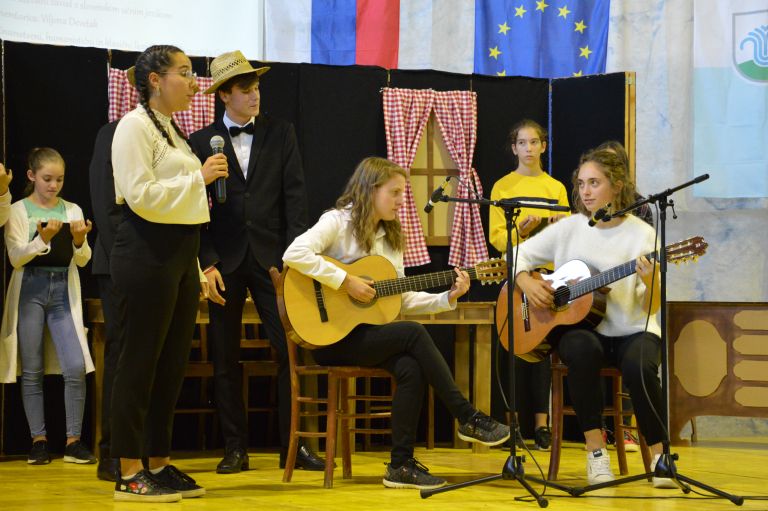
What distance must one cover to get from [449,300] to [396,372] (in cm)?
40

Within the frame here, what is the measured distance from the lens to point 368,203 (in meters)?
4.54

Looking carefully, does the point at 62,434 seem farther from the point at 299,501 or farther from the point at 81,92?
the point at 299,501

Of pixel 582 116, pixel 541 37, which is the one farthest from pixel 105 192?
pixel 541 37

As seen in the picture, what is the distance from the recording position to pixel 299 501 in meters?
3.86

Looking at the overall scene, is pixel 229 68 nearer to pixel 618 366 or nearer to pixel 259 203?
pixel 259 203

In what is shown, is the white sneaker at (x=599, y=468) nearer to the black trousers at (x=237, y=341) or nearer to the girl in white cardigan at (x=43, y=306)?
the black trousers at (x=237, y=341)

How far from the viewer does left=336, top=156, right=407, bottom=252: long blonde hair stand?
14.8ft

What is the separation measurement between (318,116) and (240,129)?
4.73 feet

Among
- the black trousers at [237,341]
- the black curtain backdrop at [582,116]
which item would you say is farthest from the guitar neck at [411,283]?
the black curtain backdrop at [582,116]

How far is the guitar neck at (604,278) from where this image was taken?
4.09 meters

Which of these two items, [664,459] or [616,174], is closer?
[664,459]

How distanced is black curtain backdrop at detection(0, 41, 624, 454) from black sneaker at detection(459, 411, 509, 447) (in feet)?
Answer: 7.23

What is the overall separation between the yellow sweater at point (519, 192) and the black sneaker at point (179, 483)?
2763 millimetres

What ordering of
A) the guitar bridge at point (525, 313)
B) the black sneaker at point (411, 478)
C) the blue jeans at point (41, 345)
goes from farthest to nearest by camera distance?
the blue jeans at point (41, 345)
the guitar bridge at point (525, 313)
the black sneaker at point (411, 478)
